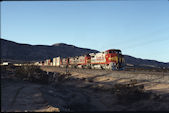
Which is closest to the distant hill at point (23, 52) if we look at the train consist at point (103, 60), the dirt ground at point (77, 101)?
the train consist at point (103, 60)

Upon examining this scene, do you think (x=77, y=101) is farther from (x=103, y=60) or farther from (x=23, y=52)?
(x=23, y=52)

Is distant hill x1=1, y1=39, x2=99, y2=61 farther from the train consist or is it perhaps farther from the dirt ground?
the dirt ground

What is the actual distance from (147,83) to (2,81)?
19.1 m

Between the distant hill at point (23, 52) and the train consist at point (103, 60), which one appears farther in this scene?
the distant hill at point (23, 52)

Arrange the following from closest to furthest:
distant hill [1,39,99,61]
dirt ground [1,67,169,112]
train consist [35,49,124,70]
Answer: dirt ground [1,67,169,112]
train consist [35,49,124,70]
distant hill [1,39,99,61]

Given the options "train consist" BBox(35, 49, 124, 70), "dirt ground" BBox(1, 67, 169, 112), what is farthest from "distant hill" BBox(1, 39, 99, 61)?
"dirt ground" BBox(1, 67, 169, 112)

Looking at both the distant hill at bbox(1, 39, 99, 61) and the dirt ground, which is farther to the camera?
the distant hill at bbox(1, 39, 99, 61)

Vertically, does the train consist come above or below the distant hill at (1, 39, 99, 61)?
below

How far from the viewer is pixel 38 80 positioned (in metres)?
30.7

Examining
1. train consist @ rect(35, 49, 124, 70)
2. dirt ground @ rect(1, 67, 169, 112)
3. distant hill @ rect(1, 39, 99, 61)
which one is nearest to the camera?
dirt ground @ rect(1, 67, 169, 112)

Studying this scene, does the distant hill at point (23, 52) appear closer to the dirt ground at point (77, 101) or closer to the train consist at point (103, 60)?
the train consist at point (103, 60)

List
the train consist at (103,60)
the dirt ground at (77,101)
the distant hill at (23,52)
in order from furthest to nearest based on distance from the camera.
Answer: the distant hill at (23,52) < the train consist at (103,60) < the dirt ground at (77,101)

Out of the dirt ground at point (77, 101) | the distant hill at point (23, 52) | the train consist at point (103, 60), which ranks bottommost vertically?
the dirt ground at point (77, 101)

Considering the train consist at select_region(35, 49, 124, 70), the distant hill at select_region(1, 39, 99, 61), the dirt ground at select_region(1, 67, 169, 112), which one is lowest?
the dirt ground at select_region(1, 67, 169, 112)
